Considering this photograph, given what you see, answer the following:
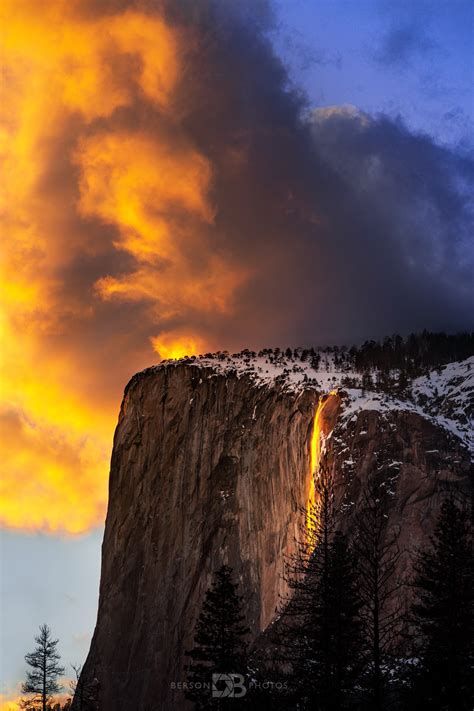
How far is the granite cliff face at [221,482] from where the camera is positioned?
55.9m

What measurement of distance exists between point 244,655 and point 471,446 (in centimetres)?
2247

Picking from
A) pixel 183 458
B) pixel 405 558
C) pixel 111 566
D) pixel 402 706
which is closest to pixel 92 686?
pixel 111 566

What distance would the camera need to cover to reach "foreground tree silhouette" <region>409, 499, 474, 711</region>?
30.5m

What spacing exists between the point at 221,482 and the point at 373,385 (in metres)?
18.5

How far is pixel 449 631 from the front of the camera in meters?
32.0

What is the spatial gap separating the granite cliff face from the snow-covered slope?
0.95 ft

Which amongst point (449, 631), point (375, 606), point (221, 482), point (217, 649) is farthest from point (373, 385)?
point (375, 606)

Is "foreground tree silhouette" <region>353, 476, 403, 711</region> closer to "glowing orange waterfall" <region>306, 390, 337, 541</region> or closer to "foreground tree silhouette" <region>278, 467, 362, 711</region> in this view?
"foreground tree silhouette" <region>278, 467, 362, 711</region>

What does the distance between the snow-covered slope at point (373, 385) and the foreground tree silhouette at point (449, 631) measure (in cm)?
1979

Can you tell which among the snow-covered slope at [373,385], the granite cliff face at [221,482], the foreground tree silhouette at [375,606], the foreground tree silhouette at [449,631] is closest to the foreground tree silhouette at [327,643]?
the foreground tree silhouette at [375,606]

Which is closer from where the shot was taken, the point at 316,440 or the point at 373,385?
the point at 316,440

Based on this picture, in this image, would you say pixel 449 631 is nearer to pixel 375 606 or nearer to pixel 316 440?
pixel 375 606

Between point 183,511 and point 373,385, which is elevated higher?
point 373,385

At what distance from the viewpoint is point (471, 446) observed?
54344 mm
